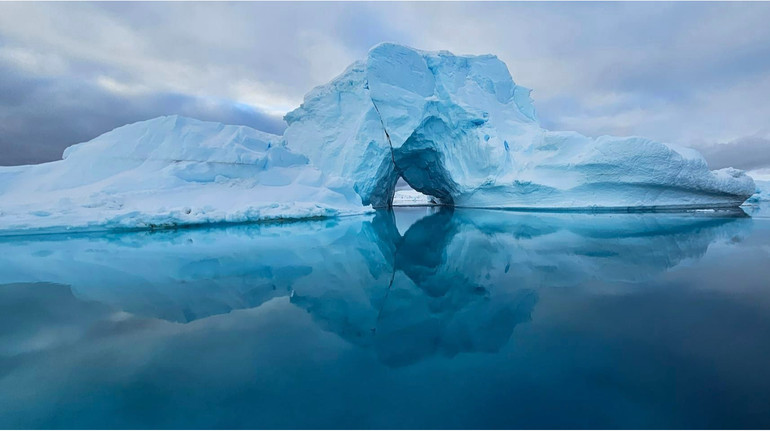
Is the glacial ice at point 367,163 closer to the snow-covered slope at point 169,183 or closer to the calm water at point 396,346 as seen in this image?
the snow-covered slope at point 169,183

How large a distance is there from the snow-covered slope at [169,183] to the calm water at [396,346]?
551 centimetres

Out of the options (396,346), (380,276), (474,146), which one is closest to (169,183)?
(380,276)

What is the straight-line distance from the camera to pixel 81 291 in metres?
2.92

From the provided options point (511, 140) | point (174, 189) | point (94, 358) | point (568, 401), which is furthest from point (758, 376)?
point (511, 140)

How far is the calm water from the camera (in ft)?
3.97

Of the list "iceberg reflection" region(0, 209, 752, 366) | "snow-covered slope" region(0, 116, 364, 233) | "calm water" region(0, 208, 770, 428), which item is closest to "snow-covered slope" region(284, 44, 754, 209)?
"snow-covered slope" region(0, 116, 364, 233)

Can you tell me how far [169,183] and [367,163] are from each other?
670 cm

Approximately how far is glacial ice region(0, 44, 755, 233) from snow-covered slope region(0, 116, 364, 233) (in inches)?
1.5

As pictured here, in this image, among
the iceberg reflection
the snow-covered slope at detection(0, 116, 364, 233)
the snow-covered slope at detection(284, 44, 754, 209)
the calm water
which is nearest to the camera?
the calm water

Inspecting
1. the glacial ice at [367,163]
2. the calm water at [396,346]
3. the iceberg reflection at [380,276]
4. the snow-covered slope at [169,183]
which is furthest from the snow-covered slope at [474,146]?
the calm water at [396,346]

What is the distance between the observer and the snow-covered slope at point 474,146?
35.3 feet

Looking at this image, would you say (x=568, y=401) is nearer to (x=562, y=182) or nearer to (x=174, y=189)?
(x=174, y=189)

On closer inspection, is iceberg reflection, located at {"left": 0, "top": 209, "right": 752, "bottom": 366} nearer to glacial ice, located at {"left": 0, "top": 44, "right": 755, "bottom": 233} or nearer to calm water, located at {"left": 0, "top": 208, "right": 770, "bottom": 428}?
calm water, located at {"left": 0, "top": 208, "right": 770, "bottom": 428}

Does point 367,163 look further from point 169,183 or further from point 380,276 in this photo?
point 380,276
